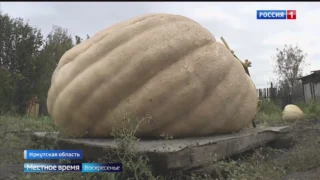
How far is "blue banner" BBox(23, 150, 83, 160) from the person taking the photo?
10.0 feet

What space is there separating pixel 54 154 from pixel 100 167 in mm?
721

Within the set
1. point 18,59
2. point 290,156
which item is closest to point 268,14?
point 290,156

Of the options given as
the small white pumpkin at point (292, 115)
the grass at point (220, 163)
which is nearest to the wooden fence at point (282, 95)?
the small white pumpkin at point (292, 115)

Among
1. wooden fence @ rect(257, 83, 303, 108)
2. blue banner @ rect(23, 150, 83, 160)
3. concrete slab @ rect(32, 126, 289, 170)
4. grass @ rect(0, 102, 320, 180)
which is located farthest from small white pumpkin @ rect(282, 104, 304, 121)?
wooden fence @ rect(257, 83, 303, 108)

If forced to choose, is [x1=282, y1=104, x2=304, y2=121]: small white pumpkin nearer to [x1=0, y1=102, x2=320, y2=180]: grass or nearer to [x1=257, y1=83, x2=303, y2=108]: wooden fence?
[x1=0, y1=102, x2=320, y2=180]: grass

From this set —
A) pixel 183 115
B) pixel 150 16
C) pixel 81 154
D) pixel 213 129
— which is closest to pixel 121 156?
pixel 81 154

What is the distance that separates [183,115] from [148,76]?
0.44 meters

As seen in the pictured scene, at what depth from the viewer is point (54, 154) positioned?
128 inches

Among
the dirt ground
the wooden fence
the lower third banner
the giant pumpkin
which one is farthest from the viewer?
the wooden fence

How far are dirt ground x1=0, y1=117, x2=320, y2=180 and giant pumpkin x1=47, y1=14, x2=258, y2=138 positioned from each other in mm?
553

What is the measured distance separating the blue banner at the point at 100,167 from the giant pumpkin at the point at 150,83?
469 millimetres

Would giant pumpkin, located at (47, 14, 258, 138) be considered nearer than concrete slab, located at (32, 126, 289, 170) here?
No

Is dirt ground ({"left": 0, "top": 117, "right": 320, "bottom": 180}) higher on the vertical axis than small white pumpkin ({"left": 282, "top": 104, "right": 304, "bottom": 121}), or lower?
lower

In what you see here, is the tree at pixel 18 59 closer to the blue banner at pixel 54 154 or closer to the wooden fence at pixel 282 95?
the blue banner at pixel 54 154
